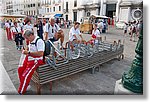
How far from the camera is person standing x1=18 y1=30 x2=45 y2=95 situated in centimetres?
209

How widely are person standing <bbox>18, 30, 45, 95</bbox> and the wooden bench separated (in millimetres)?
169

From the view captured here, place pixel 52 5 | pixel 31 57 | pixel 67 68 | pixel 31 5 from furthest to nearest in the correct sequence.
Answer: pixel 52 5, pixel 31 5, pixel 67 68, pixel 31 57

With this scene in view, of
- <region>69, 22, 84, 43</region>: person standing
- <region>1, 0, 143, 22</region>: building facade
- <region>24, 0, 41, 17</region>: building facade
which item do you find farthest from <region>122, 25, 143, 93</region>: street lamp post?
<region>24, 0, 41, 17</region>: building facade

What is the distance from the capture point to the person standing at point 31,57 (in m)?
2.09

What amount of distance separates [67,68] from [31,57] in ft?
2.59

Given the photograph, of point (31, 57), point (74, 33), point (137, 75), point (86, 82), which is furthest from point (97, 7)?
point (137, 75)

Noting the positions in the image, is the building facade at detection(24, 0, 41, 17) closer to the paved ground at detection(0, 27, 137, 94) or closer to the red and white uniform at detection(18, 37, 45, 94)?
the paved ground at detection(0, 27, 137, 94)

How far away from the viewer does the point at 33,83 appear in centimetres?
261

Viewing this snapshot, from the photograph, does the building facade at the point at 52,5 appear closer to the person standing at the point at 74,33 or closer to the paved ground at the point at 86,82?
the person standing at the point at 74,33

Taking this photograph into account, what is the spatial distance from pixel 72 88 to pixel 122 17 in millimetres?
8769

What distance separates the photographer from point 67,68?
2.76 metres

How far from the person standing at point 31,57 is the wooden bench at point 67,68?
0.55 ft

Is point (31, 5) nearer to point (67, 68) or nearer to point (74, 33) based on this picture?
point (74, 33)

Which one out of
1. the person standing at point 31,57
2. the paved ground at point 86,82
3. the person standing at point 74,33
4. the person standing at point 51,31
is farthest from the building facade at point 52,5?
the person standing at point 31,57
